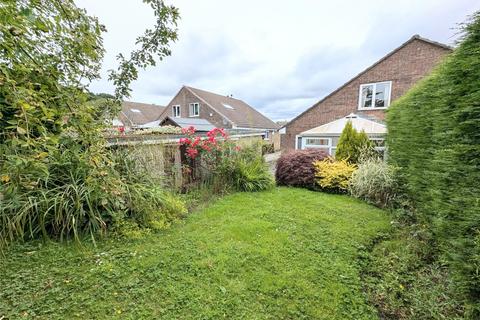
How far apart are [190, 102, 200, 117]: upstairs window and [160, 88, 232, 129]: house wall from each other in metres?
0.35

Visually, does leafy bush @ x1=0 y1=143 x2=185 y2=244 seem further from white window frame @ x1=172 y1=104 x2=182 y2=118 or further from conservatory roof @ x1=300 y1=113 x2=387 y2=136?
white window frame @ x1=172 y1=104 x2=182 y2=118

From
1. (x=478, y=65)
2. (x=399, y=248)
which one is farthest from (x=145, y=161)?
(x=478, y=65)

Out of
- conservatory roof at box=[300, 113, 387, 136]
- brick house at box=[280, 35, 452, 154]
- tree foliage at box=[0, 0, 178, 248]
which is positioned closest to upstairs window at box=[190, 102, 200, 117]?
brick house at box=[280, 35, 452, 154]

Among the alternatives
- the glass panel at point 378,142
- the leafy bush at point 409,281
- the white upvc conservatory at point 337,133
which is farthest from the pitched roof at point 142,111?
the leafy bush at point 409,281

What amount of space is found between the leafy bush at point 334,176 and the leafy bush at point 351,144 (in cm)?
76

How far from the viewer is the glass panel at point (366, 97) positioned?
12.1 meters

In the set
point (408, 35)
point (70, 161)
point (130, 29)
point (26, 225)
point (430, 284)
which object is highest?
point (408, 35)

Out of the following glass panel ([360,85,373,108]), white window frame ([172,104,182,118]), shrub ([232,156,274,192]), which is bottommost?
shrub ([232,156,274,192])

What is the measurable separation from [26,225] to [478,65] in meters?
5.53

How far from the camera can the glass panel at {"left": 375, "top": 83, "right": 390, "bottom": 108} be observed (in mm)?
11648

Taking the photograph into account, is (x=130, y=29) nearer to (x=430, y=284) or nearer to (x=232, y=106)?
(x=430, y=284)

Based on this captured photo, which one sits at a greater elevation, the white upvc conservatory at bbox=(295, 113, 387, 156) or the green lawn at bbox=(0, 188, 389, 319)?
the white upvc conservatory at bbox=(295, 113, 387, 156)

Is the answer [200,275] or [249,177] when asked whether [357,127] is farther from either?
[200,275]

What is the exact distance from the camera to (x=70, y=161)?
10.7ft
